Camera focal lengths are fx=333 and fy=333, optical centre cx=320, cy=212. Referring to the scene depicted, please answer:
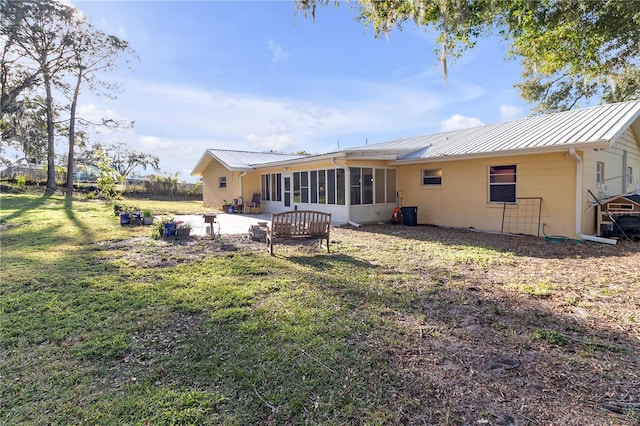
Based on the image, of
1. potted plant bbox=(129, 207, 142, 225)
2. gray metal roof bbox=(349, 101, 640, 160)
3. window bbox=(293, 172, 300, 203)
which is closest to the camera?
gray metal roof bbox=(349, 101, 640, 160)

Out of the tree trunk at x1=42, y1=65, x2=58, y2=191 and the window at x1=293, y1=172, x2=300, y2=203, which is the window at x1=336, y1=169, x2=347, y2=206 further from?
the tree trunk at x1=42, y1=65, x2=58, y2=191

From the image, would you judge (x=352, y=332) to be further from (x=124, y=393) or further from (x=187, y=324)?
(x=124, y=393)

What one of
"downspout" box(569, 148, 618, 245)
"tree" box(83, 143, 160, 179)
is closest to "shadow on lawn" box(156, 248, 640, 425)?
"downspout" box(569, 148, 618, 245)

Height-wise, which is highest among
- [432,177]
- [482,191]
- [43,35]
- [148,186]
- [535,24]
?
[43,35]

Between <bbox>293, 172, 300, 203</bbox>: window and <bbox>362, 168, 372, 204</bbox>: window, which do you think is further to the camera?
<bbox>293, 172, 300, 203</bbox>: window

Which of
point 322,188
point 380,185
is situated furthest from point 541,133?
point 322,188

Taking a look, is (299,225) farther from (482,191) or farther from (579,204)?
(579,204)

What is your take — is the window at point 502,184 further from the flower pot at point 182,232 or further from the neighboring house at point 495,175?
the flower pot at point 182,232

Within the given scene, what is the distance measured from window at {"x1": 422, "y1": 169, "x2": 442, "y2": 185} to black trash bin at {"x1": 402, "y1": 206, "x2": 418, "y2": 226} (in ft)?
3.74

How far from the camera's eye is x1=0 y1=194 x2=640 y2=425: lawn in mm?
2273

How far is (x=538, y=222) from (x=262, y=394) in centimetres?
994

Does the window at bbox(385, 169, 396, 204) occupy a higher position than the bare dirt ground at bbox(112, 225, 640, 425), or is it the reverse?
the window at bbox(385, 169, 396, 204)

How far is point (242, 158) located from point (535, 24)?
15610 millimetres

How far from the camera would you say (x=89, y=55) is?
23828mm
